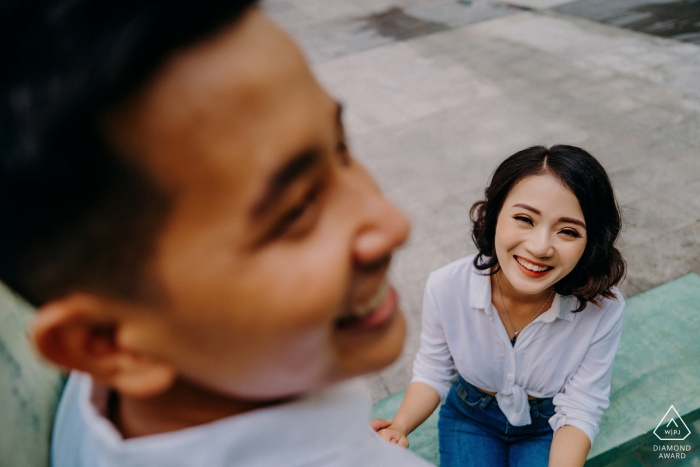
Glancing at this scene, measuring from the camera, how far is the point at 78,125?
0.49 m

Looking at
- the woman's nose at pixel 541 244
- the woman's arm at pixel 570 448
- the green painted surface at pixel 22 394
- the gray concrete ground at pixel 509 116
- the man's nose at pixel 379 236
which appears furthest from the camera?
the gray concrete ground at pixel 509 116

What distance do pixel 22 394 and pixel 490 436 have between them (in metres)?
1.69

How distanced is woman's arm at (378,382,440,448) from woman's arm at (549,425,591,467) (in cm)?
43

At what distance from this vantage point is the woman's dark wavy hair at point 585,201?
5.19 feet

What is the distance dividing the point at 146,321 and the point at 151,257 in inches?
3.1

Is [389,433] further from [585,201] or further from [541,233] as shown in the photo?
[585,201]

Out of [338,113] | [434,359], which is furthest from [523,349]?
[338,113]

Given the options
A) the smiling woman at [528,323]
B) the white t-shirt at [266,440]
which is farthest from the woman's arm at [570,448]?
the white t-shirt at [266,440]

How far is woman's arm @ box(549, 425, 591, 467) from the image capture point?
166 centimetres

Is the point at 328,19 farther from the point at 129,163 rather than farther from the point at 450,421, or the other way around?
the point at 129,163

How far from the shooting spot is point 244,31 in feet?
1.81

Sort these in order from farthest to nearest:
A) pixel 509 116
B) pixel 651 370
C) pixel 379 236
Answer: pixel 509 116
pixel 651 370
pixel 379 236

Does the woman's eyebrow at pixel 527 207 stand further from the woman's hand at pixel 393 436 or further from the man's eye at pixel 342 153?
the man's eye at pixel 342 153

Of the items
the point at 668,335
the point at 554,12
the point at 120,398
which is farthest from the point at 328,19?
the point at 120,398
